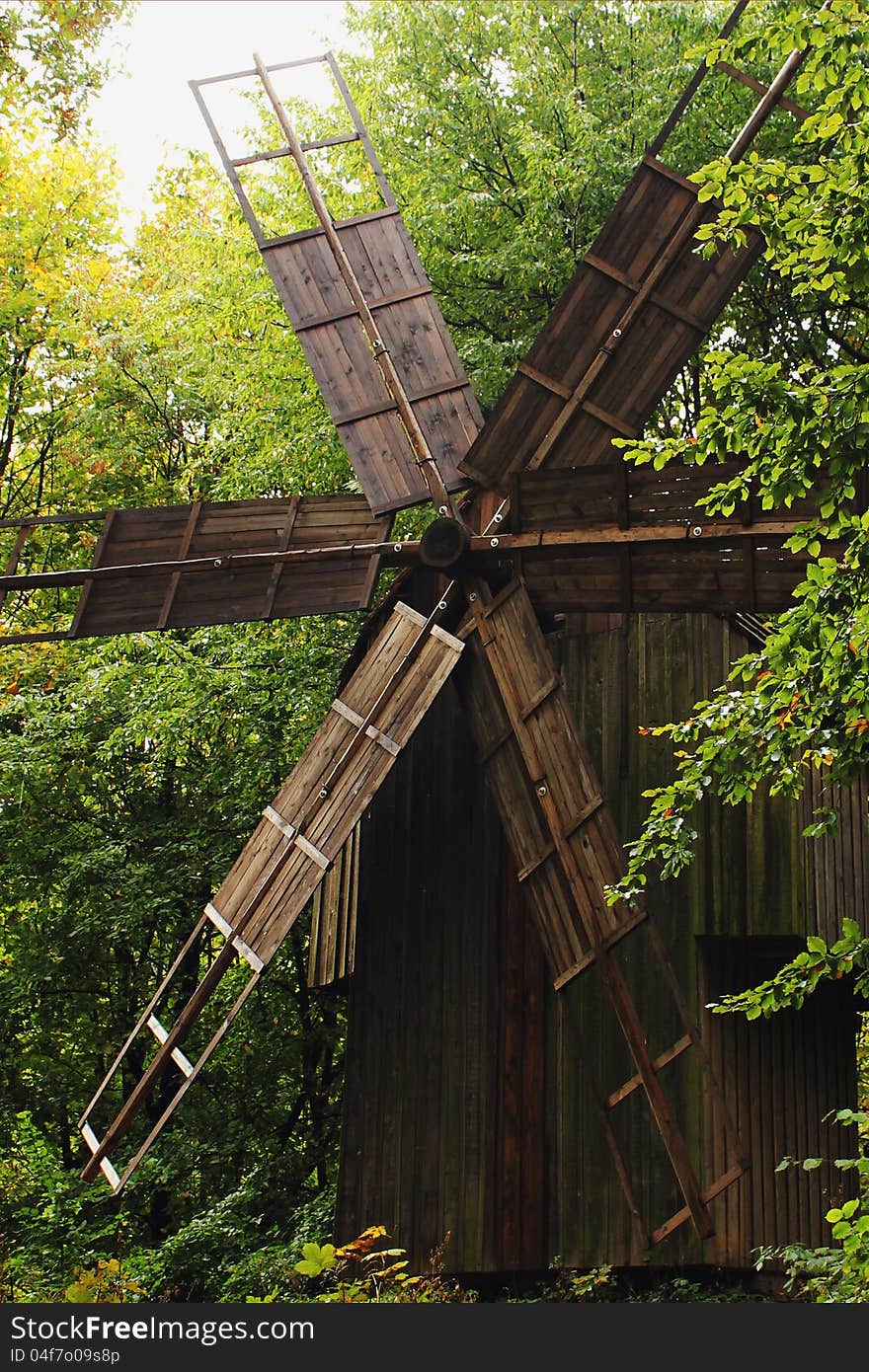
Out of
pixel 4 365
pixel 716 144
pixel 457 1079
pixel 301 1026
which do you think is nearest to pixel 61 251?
pixel 4 365

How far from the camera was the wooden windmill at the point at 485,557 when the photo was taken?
903 centimetres

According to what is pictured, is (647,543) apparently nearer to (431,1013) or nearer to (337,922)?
(431,1013)

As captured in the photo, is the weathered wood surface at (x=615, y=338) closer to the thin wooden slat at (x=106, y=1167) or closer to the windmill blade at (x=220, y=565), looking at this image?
the windmill blade at (x=220, y=565)

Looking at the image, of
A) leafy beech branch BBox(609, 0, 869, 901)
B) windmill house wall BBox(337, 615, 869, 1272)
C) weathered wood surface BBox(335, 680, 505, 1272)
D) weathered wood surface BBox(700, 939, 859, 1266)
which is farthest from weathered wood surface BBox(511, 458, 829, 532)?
weathered wood surface BBox(700, 939, 859, 1266)

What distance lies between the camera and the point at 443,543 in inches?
383

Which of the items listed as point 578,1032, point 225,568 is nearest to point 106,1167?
point 578,1032

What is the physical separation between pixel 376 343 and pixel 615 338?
6.09 ft

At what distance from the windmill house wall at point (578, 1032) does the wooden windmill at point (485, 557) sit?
25 centimetres

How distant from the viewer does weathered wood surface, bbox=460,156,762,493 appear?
9.78 meters

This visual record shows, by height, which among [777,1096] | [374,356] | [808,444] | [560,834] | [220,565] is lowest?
[777,1096]

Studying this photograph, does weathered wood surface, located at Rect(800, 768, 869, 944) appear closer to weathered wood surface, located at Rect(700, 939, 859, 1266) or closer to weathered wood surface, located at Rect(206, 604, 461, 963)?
weathered wood surface, located at Rect(700, 939, 859, 1266)

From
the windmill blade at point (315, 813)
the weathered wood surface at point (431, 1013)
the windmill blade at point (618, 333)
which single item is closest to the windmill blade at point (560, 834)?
the windmill blade at point (315, 813)

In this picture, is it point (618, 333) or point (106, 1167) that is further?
point (618, 333)

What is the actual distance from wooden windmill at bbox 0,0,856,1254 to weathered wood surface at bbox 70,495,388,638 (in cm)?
2
